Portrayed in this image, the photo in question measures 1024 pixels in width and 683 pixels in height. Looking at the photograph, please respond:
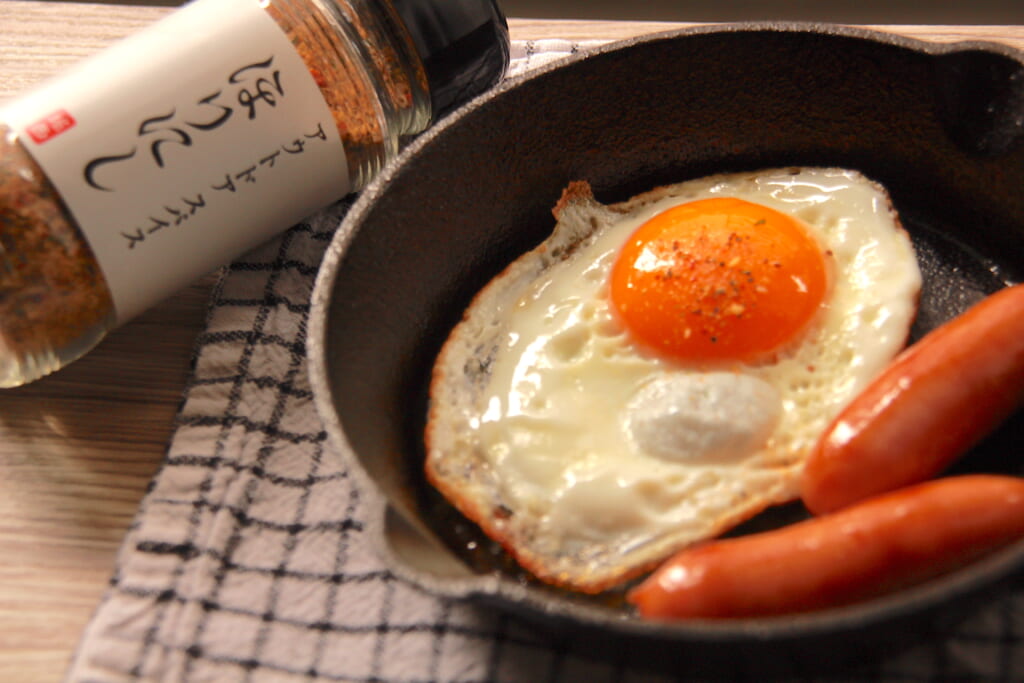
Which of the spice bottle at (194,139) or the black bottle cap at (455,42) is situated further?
the black bottle cap at (455,42)

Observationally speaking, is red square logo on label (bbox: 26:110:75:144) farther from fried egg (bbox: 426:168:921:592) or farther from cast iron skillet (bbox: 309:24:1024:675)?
fried egg (bbox: 426:168:921:592)

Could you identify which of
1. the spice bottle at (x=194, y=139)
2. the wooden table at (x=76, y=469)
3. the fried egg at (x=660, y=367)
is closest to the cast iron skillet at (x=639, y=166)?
the fried egg at (x=660, y=367)

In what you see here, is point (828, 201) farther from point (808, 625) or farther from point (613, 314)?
point (808, 625)

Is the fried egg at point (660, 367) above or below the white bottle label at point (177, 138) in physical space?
below

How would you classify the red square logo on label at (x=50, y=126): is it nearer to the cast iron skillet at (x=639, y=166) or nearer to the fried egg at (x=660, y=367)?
the cast iron skillet at (x=639, y=166)

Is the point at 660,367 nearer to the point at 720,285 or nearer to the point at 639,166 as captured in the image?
the point at 720,285

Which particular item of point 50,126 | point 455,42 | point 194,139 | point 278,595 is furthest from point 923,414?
point 50,126

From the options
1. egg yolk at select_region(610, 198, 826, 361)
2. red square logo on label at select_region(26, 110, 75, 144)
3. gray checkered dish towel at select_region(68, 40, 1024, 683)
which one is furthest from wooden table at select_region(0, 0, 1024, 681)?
egg yolk at select_region(610, 198, 826, 361)
